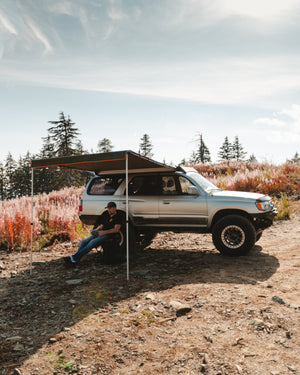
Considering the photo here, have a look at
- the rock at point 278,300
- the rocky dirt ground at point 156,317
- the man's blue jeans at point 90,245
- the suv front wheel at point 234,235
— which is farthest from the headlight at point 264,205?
the man's blue jeans at point 90,245

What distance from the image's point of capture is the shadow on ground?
406 centimetres

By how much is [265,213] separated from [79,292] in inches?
174

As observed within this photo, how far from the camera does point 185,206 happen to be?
295 inches

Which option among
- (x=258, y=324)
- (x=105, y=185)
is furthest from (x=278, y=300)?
(x=105, y=185)

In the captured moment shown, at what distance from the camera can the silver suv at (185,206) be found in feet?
23.1

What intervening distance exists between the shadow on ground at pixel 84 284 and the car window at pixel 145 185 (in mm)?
1647

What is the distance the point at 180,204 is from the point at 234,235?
147cm

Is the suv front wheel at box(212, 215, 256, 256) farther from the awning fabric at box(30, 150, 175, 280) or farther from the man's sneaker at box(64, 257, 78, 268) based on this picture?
the man's sneaker at box(64, 257, 78, 268)

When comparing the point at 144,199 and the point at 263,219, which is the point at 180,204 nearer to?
the point at 144,199

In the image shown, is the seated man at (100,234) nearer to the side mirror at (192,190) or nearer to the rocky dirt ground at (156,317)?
the rocky dirt ground at (156,317)

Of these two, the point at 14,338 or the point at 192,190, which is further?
the point at 192,190

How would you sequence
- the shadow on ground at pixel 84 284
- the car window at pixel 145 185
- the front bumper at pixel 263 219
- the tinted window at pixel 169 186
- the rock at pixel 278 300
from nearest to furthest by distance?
the shadow on ground at pixel 84 284 < the rock at pixel 278 300 < the front bumper at pixel 263 219 < the tinted window at pixel 169 186 < the car window at pixel 145 185

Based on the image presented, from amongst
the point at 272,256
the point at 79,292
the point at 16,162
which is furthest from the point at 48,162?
the point at 16,162

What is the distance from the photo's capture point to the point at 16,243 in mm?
8961
